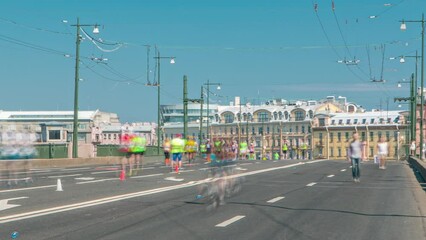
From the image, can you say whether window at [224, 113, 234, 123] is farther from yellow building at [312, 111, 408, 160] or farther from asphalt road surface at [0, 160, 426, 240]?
asphalt road surface at [0, 160, 426, 240]

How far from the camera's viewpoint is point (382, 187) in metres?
22.4

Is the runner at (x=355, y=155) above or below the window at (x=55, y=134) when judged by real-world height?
below

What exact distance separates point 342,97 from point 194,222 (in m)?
175

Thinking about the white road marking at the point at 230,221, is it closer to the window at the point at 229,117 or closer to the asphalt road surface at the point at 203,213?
the asphalt road surface at the point at 203,213

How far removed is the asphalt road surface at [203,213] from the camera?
10820 mm

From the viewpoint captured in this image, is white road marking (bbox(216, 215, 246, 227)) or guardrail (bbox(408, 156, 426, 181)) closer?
white road marking (bbox(216, 215, 246, 227))

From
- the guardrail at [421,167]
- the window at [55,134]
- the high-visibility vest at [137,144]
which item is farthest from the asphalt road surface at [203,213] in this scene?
the window at [55,134]

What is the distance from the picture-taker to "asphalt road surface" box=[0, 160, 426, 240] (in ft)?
35.5

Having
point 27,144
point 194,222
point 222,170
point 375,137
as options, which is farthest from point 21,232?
point 375,137

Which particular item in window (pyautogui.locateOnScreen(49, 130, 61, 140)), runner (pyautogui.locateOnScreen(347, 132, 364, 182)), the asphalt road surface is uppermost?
window (pyautogui.locateOnScreen(49, 130, 61, 140))

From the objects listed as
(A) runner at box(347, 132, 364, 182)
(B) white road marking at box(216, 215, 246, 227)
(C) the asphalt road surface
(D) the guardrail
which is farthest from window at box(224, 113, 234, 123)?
(B) white road marking at box(216, 215, 246, 227)

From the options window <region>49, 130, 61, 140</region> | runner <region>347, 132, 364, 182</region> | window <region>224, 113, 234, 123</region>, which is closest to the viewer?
runner <region>347, 132, 364, 182</region>

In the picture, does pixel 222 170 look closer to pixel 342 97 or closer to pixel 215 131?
pixel 215 131

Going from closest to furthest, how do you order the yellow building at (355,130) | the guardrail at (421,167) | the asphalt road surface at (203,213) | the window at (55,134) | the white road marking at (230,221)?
the asphalt road surface at (203,213) < the white road marking at (230,221) < the guardrail at (421,167) < the window at (55,134) < the yellow building at (355,130)
